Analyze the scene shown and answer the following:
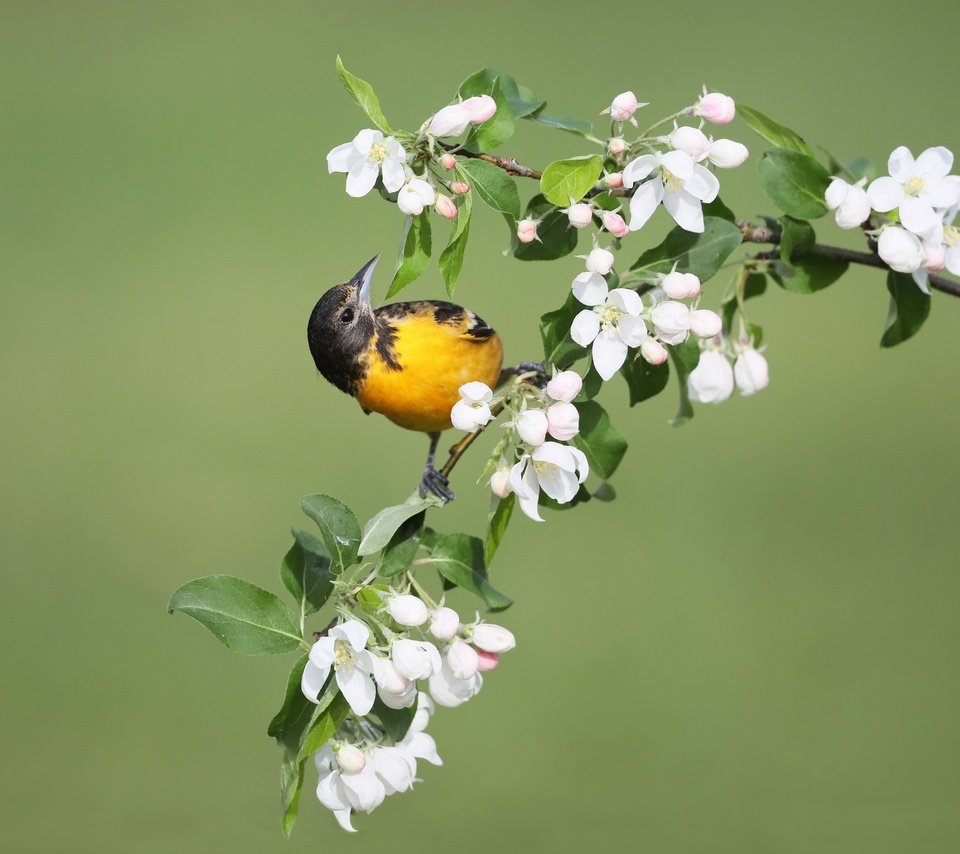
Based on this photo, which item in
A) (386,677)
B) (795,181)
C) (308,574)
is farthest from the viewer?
(795,181)

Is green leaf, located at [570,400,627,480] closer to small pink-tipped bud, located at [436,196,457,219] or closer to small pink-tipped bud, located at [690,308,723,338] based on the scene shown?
small pink-tipped bud, located at [690,308,723,338]

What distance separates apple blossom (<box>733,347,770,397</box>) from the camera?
2.22 meters

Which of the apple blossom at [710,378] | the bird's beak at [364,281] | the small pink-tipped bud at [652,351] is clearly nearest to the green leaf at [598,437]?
the small pink-tipped bud at [652,351]

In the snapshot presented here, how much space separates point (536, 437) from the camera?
1729 millimetres

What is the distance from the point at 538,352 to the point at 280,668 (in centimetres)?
275

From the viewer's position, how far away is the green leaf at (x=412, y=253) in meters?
1.79

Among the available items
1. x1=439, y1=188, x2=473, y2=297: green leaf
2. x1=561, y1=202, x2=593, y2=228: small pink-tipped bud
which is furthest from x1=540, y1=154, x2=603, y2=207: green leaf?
x1=439, y1=188, x2=473, y2=297: green leaf

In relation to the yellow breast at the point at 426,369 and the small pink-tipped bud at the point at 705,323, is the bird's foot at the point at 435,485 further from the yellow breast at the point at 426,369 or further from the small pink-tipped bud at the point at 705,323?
the small pink-tipped bud at the point at 705,323

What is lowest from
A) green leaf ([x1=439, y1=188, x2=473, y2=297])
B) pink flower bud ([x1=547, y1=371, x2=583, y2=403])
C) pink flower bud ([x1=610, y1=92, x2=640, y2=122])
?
pink flower bud ([x1=547, y1=371, x2=583, y2=403])

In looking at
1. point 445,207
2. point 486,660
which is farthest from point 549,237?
point 486,660

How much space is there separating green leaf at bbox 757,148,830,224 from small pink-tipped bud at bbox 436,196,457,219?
56 cm

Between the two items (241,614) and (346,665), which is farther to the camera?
(241,614)

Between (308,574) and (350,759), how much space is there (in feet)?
0.97

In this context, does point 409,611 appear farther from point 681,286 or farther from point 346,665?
point 681,286
